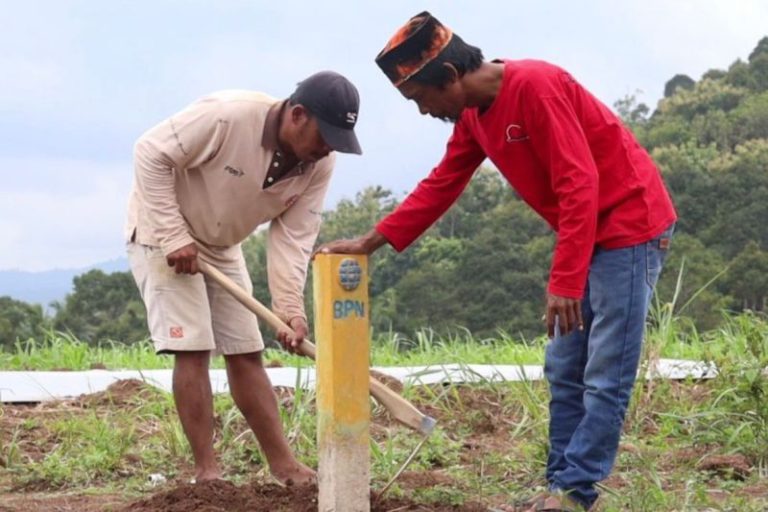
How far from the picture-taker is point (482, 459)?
16.1ft

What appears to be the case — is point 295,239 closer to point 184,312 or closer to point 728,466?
point 184,312

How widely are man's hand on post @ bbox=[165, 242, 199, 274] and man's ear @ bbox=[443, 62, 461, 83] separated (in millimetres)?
1248

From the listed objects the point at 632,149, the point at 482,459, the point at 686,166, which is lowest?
the point at 482,459

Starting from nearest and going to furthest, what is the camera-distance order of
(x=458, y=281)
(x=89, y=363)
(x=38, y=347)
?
(x=89, y=363) → (x=38, y=347) → (x=458, y=281)

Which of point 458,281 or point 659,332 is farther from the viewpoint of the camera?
point 458,281

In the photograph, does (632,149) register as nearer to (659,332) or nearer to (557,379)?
(557,379)

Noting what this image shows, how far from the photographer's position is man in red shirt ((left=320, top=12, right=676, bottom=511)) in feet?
11.2

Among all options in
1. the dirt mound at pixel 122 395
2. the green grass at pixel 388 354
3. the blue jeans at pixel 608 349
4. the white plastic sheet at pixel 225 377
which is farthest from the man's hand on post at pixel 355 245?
the green grass at pixel 388 354

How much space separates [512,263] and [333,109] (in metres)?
28.2

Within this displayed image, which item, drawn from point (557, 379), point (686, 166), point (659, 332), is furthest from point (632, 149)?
point (686, 166)

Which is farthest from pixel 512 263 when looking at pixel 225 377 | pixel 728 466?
pixel 728 466

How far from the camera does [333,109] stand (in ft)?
13.3

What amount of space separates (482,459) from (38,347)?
4.91 metres

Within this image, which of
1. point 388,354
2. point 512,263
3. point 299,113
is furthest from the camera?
point 512,263
